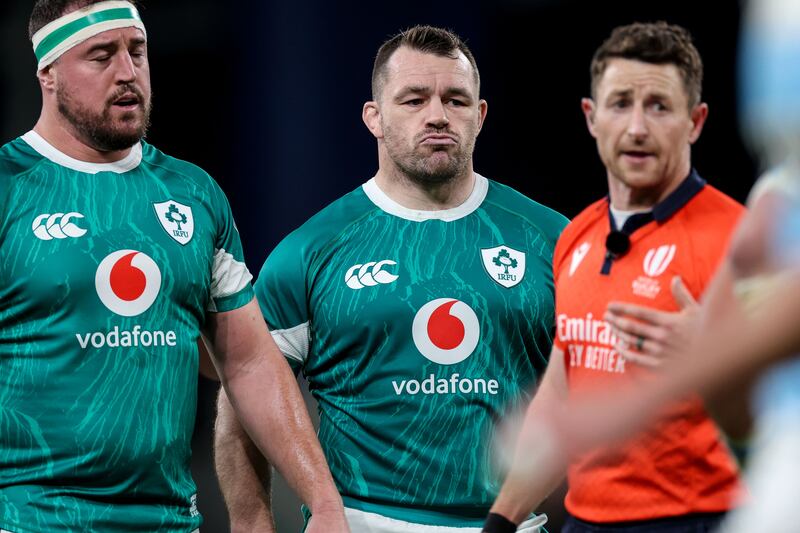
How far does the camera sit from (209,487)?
6848 millimetres

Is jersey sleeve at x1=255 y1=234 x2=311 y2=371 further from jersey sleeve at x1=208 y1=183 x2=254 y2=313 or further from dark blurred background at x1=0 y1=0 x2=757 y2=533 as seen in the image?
dark blurred background at x1=0 y1=0 x2=757 y2=533

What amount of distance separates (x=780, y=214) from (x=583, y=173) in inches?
241

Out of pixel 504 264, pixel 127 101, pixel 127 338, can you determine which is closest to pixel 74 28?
pixel 127 101

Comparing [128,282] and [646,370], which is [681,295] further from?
[128,282]

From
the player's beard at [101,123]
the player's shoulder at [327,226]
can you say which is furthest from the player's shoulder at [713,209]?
the player's beard at [101,123]

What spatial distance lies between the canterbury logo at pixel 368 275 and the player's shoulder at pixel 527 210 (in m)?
0.43

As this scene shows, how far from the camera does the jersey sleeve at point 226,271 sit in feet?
12.7

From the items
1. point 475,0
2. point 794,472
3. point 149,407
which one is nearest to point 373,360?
point 149,407

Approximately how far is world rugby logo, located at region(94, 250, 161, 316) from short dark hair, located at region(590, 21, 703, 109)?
4.35ft

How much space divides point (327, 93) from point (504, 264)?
3284 mm

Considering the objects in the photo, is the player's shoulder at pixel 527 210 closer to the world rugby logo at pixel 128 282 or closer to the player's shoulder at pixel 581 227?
the player's shoulder at pixel 581 227

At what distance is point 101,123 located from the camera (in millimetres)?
3688

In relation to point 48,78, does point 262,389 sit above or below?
below

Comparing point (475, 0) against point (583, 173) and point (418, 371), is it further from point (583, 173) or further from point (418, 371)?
point (418, 371)
